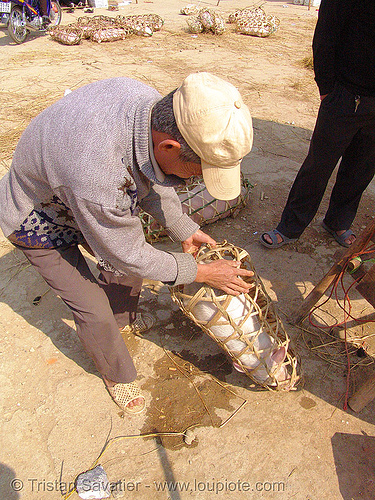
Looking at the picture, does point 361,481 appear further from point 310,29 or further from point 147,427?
point 310,29

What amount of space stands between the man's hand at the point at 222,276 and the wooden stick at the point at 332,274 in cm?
64

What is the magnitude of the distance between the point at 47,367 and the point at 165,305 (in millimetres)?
853

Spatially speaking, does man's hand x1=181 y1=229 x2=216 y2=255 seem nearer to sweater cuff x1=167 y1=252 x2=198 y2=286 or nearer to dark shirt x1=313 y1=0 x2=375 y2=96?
sweater cuff x1=167 y1=252 x2=198 y2=286

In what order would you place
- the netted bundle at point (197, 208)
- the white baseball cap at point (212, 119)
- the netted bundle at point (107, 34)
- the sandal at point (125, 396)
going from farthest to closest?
the netted bundle at point (107, 34) < the netted bundle at point (197, 208) < the sandal at point (125, 396) < the white baseball cap at point (212, 119)

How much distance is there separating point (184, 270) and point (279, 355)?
72 cm

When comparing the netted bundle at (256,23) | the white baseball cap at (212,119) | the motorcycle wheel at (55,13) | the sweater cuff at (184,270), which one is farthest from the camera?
the netted bundle at (256,23)

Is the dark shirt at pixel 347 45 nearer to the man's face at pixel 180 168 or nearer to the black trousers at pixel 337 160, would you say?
the black trousers at pixel 337 160

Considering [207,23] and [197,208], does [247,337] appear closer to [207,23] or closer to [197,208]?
[197,208]

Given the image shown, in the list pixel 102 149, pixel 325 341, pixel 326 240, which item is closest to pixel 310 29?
pixel 326 240

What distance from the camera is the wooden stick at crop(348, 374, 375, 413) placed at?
69.9 inches

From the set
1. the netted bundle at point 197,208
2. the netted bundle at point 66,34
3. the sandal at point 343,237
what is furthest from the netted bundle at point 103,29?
the sandal at point 343,237

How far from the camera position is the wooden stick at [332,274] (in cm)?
180

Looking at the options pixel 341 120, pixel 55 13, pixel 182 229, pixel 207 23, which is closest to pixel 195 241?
pixel 182 229

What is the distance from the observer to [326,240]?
3033mm
